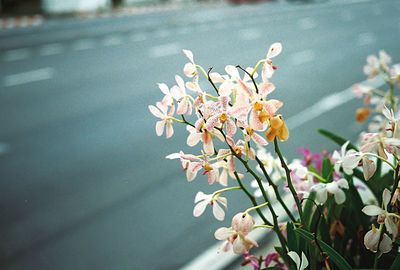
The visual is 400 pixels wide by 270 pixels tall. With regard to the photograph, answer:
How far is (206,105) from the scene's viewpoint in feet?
3.25

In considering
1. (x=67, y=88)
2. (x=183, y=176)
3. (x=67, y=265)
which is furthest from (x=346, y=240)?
(x=67, y=88)

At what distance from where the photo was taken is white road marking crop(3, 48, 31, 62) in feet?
32.9

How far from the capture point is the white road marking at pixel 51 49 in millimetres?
10578

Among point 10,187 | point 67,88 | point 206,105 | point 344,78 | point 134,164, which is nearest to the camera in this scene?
point 206,105

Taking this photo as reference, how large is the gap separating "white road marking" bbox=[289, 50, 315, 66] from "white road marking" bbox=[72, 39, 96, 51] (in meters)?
5.13

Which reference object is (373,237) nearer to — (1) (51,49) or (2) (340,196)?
(2) (340,196)

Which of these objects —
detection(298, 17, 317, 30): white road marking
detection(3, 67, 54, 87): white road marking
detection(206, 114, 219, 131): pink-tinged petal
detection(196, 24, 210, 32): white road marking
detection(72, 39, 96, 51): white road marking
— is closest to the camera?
detection(206, 114, 219, 131): pink-tinged petal

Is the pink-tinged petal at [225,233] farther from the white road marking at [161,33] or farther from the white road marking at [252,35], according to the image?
the white road marking at [161,33]

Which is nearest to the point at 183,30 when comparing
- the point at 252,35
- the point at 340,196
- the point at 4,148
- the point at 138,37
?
the point at 138,37

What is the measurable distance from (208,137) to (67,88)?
680 cm

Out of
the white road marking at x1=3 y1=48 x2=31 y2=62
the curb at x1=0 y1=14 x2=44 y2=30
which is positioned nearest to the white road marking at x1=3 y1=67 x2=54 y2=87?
the white road marking at x1=3 y1=48 x2=31 y2=62

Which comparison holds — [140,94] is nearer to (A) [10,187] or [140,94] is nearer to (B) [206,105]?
(A) [10,187]

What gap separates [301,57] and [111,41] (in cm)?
547

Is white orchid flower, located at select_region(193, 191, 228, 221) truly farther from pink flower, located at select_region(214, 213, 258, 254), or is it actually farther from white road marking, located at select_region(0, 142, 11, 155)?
→ white road marking, located at select_region(0, 142, 11, 155)
